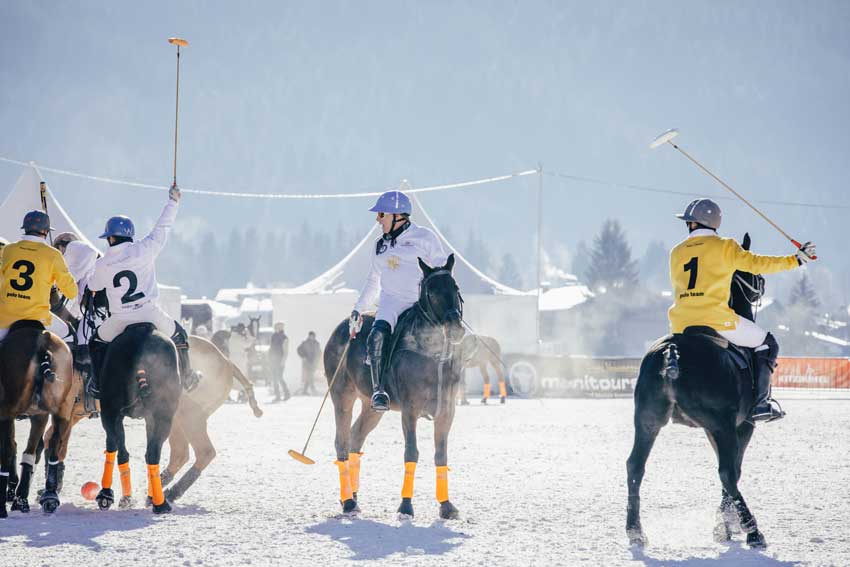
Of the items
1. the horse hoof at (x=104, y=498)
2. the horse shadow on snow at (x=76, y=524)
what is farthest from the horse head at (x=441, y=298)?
the horse hoof at (x=104, y=498)

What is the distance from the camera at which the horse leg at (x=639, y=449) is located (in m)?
8.10

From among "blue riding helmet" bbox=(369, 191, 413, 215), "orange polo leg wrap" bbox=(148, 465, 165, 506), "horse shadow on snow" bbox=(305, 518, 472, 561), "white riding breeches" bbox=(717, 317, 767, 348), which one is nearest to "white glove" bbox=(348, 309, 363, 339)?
"blue riding helmet" bbox=(369, 191, 413, 215)

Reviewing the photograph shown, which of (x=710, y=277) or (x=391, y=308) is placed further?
(x=391, y=308)

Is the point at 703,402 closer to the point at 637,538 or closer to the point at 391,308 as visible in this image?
the point at 637,538

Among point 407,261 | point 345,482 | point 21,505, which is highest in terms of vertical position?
point 407,261

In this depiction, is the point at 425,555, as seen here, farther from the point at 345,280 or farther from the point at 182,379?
the point at 345,280

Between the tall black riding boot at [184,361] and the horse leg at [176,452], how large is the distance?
3.29 feet

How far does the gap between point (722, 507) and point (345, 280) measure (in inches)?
1075

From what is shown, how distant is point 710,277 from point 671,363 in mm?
818

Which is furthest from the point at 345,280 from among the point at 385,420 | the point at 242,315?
the point at 242,315

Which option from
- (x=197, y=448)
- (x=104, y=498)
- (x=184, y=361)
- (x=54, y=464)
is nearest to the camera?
(x=104, y=498)

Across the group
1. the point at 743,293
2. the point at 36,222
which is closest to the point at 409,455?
the point at 743,293

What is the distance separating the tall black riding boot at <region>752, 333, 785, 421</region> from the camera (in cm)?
820

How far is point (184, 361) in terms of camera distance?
10.0m
